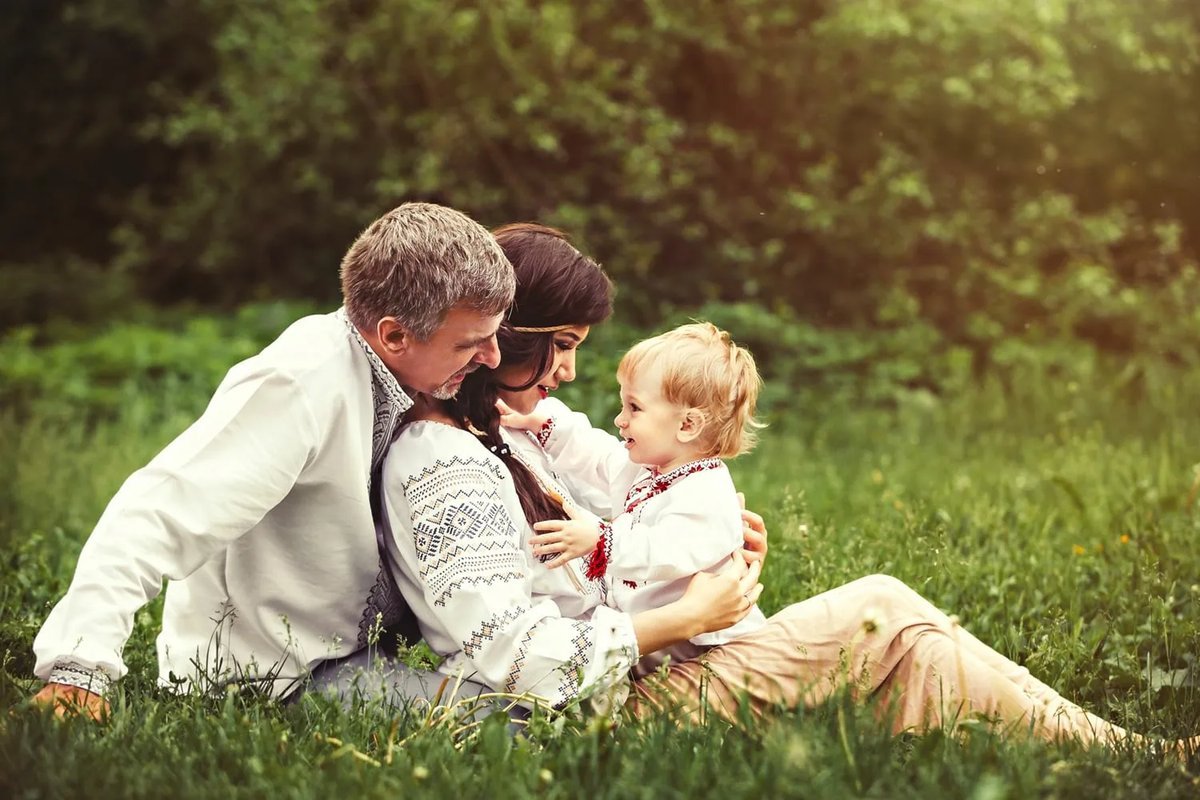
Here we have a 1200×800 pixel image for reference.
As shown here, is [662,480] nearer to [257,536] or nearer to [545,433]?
[545,433]

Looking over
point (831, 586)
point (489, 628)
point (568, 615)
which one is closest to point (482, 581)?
point (489, 628)

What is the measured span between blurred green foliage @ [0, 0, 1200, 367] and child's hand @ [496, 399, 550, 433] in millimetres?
5900

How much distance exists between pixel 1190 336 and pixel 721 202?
3.95m

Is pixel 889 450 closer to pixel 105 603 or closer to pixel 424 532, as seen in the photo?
pixel 424 532

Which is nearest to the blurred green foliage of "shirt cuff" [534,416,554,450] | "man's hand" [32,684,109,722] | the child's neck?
"shirt cuff" [534,416,554,450]

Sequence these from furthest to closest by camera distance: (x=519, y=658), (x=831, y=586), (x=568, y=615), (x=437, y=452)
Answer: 1. (x=831, y=586)
2. (x=568, y=615)
3. (x=437, y=452)
4. (x=519, y=658)

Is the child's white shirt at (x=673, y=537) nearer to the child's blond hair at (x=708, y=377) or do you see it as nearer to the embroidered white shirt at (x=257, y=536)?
the child's blond hair at (x=708, y=377)

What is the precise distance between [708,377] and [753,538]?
0.47m

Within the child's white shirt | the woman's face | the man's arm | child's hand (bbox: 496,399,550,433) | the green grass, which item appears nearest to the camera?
the green grass

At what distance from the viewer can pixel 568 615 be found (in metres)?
3.08

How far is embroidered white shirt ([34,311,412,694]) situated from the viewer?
2502 mm

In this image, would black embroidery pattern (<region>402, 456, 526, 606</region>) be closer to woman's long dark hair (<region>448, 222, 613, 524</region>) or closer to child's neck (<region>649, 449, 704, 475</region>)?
woman's long dark hair (<region>448, 222, 613, 524</region>)

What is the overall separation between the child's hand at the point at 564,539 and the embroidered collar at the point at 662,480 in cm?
28

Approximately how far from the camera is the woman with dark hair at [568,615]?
275 cm
